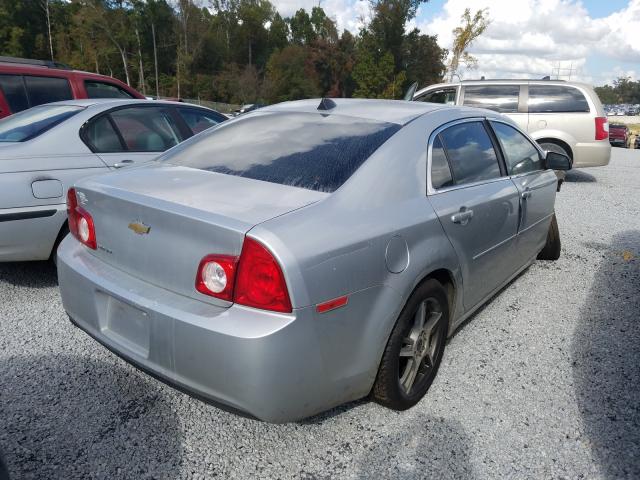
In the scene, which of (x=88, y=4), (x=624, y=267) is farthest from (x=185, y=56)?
(x=624, y=267)

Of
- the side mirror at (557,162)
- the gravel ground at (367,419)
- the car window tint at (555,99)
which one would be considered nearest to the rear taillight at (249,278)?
the gravel ground at (367,419)

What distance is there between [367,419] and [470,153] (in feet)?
5.56

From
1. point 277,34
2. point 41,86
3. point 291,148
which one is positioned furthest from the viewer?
point 277,34

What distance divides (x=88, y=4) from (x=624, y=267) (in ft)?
195

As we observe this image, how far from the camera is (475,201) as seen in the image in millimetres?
2854

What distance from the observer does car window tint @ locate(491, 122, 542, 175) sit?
353cm

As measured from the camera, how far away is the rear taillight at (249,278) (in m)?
1.78

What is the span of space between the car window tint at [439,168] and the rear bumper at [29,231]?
270 cm

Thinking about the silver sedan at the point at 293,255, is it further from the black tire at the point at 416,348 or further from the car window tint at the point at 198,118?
the car window tint at the point at 198,118

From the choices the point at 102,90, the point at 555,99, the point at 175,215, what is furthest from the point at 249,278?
the point at 555,99

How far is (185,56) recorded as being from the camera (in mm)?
56688

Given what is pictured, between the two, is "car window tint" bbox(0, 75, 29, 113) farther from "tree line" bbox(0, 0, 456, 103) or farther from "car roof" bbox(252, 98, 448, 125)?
"tree line" bbox(0, 0, 456, 103)

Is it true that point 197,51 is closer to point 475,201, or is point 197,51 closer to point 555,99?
point 555,99

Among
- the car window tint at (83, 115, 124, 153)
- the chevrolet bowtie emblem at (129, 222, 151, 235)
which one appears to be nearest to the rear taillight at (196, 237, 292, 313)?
the chevrolet bowtie emblem at (129, 222, 151, 235)
